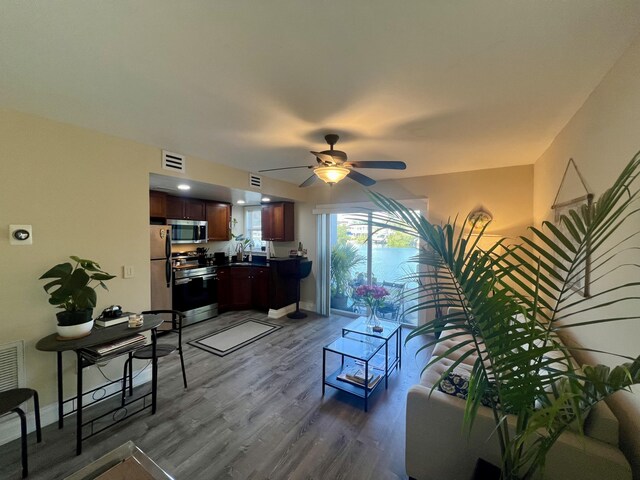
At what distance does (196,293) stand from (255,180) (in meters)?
2.10

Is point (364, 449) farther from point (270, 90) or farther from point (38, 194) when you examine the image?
point (38, 194)

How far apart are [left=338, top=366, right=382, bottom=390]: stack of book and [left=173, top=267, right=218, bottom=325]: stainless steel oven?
9.12 feet

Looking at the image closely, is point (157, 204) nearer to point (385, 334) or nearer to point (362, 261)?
point (362, 261)

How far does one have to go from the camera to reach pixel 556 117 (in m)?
2.02

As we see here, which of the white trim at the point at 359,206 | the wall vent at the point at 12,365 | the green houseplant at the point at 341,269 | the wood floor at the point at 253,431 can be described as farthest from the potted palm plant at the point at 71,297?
the green houseplant at the point at 341,269

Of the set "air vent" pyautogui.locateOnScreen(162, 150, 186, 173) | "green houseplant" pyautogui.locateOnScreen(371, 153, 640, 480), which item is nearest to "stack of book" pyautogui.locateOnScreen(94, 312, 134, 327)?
"air vent" pyautogui.locateOnScreen(162, 150, 186, 173)

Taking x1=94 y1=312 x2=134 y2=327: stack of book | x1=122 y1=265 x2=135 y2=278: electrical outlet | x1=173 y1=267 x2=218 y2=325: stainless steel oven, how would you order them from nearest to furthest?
1. x1=94 y1=312 x2=134 y2=327: stack of book
2. x1=122 y1=265 x2=135 y2=278: electrical outlet
3. x1=173 y1=267 x2=218 y2=325: stainless steel oven

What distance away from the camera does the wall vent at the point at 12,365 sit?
1919 mm

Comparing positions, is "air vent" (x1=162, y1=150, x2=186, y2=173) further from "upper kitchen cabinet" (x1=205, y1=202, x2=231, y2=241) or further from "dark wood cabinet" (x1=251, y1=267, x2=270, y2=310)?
"dark wood cabinet" (x1=251, y1=267, x2=270, y2=310)

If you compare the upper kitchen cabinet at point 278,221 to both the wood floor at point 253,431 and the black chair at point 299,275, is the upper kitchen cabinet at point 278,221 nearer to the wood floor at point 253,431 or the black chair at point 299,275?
the black chair at point 299,275

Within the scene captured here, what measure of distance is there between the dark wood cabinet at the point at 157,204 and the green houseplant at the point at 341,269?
287 cm

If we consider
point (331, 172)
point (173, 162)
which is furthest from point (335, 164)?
point (173, 162)

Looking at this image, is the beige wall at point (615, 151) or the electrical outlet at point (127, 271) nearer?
the beige wall at point (615, 151)

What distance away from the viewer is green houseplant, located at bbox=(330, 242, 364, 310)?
488 cm
